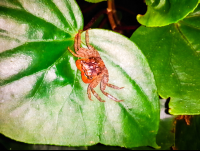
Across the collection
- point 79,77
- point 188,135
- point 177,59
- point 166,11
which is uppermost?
point 166,11

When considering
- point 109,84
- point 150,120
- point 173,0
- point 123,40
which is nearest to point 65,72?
point 109,84

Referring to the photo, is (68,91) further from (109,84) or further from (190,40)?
(190,40)

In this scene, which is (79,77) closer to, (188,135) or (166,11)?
(166,11)

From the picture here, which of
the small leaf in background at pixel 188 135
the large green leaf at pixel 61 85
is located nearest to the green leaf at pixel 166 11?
the large green leaf at pixel 61 85

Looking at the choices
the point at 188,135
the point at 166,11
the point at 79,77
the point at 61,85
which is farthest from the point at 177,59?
the point at 188,135

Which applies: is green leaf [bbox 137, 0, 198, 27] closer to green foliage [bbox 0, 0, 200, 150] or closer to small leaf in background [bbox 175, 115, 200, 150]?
green foliage [bbox 0, 0, 200, 150]

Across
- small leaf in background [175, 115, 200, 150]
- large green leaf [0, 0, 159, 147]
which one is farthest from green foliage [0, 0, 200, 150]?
small leaf in background [175, 115, 200, 150]
